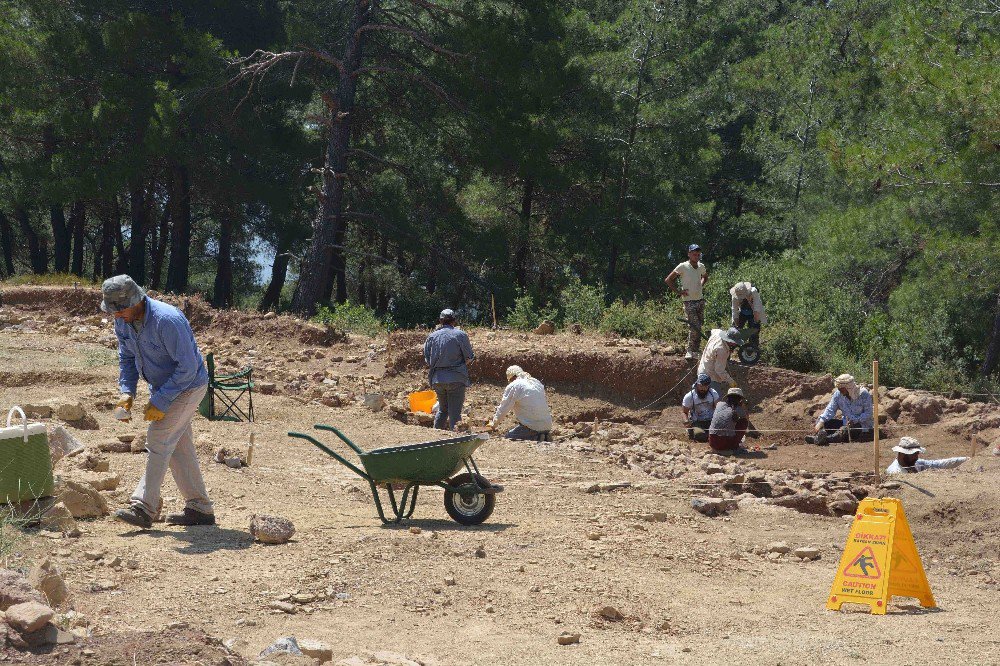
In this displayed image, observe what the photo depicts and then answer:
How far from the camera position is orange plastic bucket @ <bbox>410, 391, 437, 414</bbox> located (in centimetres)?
1553

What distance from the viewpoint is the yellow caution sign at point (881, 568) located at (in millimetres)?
6672

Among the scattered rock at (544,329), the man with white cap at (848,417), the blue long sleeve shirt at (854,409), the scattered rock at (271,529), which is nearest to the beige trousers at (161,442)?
the scattered rock at (271,529)

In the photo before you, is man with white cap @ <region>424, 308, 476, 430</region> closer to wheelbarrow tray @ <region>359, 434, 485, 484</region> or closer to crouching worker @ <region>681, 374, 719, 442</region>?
crouching worker @ <region>681, 374, 719, 442</region>

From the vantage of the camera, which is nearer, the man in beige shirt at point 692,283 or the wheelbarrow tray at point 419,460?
the wheelbarrow tray at point 419,460

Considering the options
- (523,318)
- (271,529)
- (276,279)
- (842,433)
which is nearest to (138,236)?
(276,279)

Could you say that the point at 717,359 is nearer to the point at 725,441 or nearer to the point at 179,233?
the point at 725,441

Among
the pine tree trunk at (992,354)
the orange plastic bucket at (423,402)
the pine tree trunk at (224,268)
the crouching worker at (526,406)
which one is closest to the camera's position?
the crouching worker at (526,406)

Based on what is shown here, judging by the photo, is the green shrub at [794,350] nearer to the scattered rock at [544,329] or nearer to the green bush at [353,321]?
the scattered rock at [544,329]

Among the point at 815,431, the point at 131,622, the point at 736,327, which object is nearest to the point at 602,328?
the point at 736,327

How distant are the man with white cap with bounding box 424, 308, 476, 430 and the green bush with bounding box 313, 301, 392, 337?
24.2 ft

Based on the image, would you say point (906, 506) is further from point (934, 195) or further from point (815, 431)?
point (934, 195)

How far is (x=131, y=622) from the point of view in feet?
17.2

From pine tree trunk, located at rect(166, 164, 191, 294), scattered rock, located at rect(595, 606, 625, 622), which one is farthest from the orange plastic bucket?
pine tree trunk, located at rect(166, 164, 191, 294)

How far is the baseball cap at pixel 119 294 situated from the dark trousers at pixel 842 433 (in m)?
9.53
